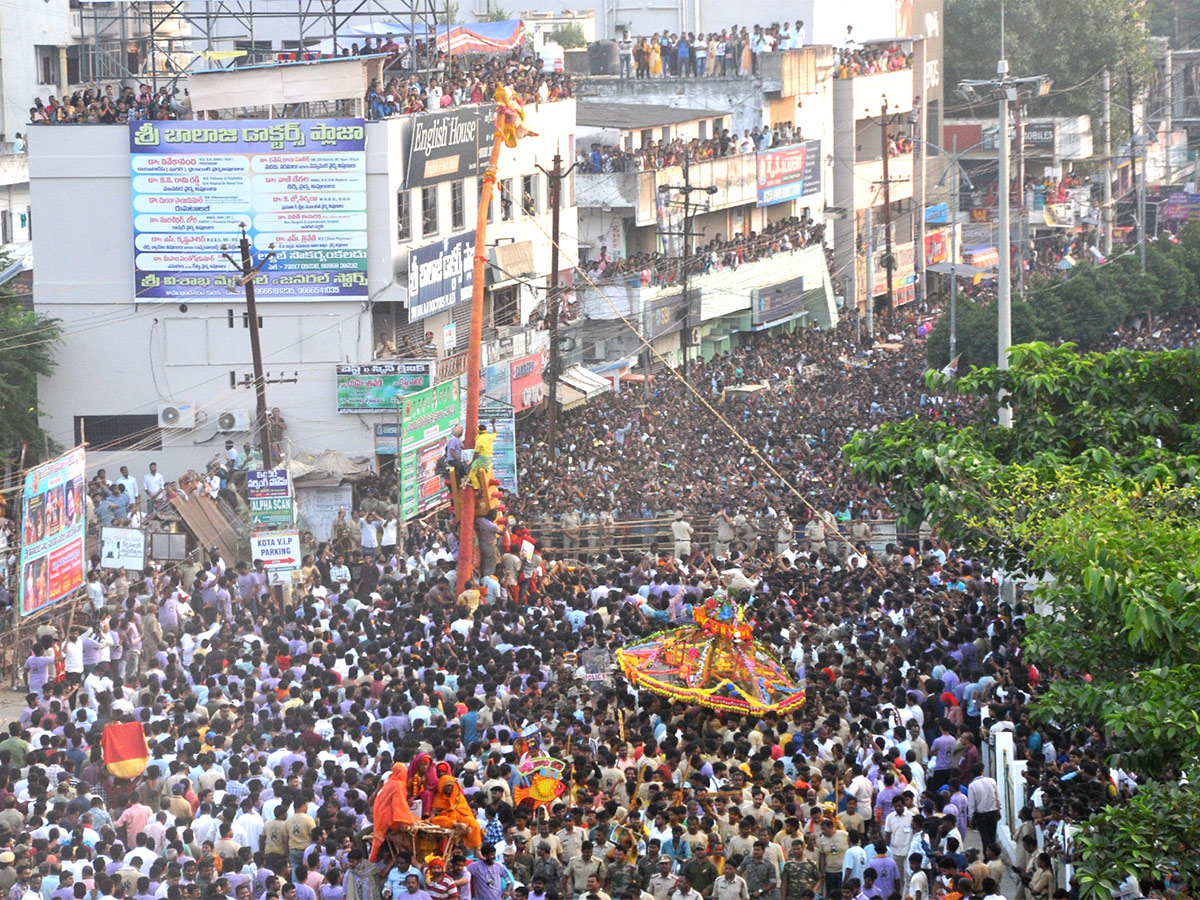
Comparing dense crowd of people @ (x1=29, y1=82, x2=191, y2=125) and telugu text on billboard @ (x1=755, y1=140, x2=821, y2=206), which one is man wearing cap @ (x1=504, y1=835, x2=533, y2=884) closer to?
dense crowd of people @ (x1=29, y1=82, x2=191, y2=125)

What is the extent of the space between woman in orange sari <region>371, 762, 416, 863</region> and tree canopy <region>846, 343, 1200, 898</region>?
174 inches

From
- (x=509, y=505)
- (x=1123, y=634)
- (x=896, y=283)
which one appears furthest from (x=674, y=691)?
(x=896, y=283)

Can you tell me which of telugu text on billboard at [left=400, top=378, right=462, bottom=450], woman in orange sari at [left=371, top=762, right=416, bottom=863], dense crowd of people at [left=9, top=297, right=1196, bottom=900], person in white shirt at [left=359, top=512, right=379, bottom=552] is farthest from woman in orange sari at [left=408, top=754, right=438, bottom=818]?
person in white shirt at [left=359, top=512, right=379, bottom=552]

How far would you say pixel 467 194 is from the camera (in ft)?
122

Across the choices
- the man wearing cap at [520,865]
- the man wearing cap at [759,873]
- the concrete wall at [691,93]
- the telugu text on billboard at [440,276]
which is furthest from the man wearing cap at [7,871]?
the concrete wall at [691,93]

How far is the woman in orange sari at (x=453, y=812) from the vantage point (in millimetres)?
13633

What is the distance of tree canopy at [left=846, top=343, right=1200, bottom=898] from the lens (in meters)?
11.1

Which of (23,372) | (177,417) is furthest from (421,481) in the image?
(23,372)

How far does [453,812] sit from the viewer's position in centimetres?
1375

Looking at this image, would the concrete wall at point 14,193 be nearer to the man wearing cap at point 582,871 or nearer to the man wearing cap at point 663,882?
the man wearing cap at point 582,871

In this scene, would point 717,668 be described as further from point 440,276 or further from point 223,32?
point 223,32

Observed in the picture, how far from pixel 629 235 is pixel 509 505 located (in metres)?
16.1

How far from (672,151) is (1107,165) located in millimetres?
29386

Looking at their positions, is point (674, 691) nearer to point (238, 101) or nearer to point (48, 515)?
point (48, 515)
